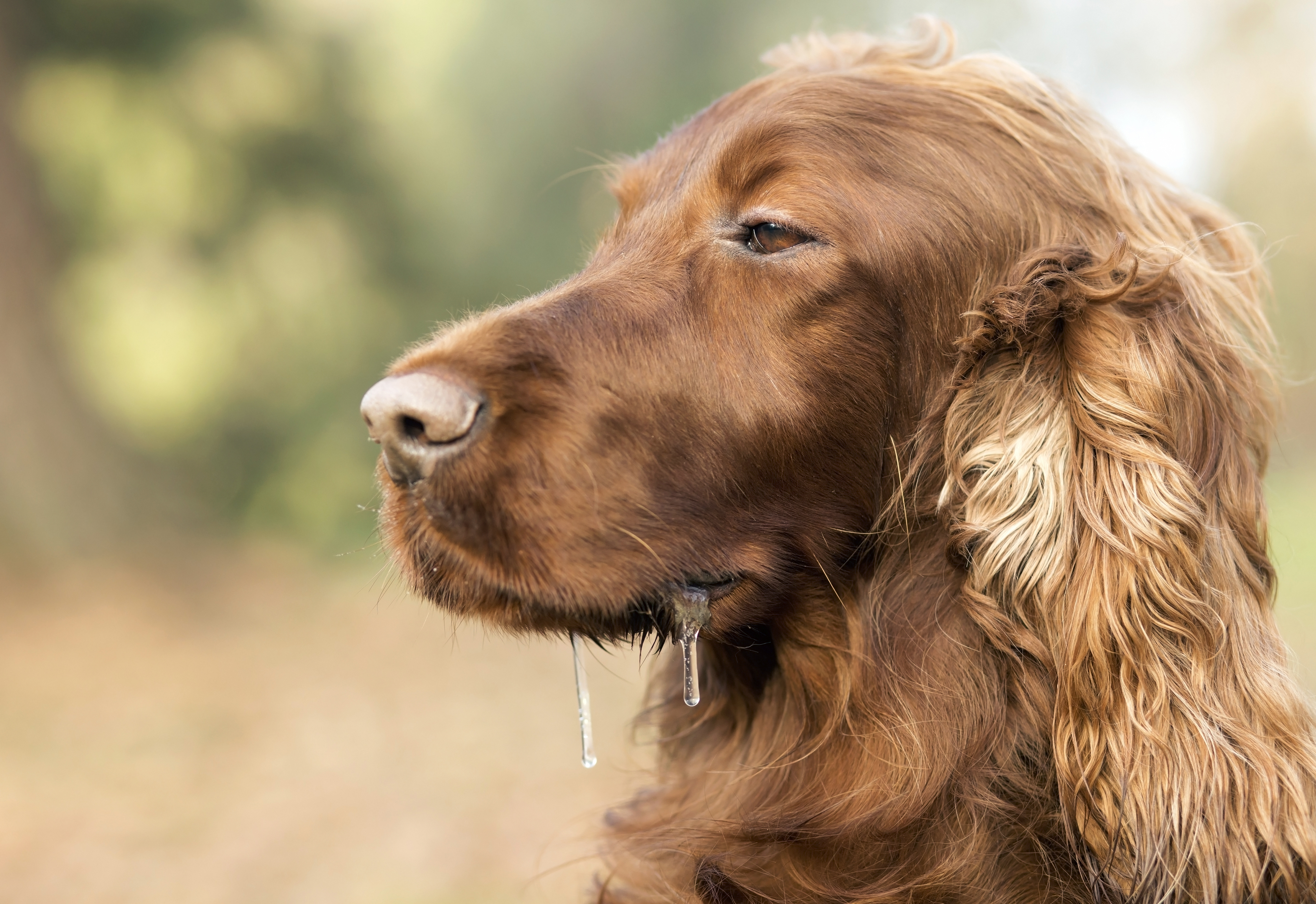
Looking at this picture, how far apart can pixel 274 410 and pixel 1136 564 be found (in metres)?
9.59

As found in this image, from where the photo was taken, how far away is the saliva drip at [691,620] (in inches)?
82.9

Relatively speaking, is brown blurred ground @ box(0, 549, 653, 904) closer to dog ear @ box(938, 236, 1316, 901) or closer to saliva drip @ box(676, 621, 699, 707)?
saliva drip @ box(676, 621, 699, 707)

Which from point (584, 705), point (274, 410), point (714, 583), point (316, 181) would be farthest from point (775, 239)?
point (274, 410)

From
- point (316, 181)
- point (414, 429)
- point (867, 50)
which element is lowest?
point (414, 429)

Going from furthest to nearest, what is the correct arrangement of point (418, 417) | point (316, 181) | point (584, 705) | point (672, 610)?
point (316, 181)
point (584, 705)
point (672, 610)
point (418, 417)

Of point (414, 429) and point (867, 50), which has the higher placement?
point (867, 50)

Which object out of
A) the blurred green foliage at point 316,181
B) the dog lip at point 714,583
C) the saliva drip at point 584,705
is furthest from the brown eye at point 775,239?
the blurred green foliage at point 316,181

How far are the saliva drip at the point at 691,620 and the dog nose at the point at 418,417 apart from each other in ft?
1.82

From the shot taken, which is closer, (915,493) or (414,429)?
(414,429)

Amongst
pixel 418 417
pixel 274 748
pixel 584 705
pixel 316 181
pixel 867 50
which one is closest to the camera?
pixel 418 417

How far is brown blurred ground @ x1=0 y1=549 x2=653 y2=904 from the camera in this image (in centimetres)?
530

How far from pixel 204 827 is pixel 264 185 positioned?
226 inches

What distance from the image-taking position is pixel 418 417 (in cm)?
191

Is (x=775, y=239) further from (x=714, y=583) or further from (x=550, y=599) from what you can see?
(x=550, y=599)
